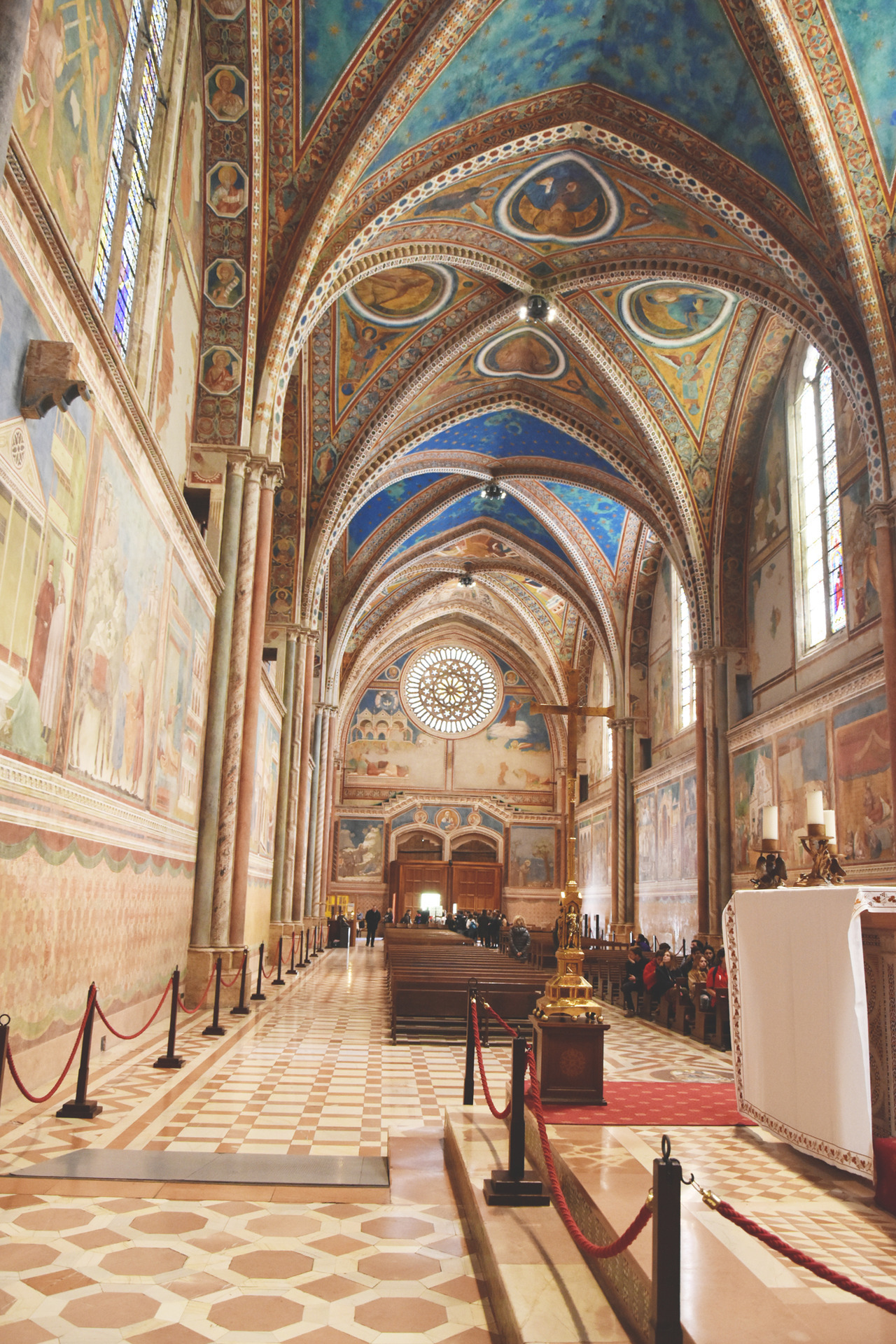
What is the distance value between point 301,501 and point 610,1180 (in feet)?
50.3

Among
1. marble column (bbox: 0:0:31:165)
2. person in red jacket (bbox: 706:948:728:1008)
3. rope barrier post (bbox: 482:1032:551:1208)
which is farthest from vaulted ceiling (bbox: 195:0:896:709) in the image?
rope barrier post (bbox: 482:1032:551:1208)

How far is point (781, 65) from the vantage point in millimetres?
10664

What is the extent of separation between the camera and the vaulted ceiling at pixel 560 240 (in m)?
11.0

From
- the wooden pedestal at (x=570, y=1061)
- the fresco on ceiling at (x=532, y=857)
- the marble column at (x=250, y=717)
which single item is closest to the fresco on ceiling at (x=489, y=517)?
the fresco on ceiling at (x=532, y=857)

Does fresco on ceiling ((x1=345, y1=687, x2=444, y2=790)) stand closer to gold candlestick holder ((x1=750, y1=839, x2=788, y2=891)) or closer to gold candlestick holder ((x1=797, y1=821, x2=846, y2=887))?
gold candlestick holder ((x1=750, y1=839, x2=788, y2=891))

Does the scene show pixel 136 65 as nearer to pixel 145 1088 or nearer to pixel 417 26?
pixel 417 26

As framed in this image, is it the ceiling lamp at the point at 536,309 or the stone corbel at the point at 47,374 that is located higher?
the ceiling lamp at the point at 536,309

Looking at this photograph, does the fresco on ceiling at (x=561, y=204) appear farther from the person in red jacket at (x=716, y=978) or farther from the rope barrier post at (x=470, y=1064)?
the rope barrier post at (x=470, y=1064)

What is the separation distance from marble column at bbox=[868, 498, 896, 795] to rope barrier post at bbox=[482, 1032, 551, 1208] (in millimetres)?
8525

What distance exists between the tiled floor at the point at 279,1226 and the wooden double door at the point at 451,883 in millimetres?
27507

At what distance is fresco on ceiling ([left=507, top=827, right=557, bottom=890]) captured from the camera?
115 feet

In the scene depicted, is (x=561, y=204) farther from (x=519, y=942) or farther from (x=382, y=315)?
(x=519, y=942)

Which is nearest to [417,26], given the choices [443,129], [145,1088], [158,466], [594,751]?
[443,129]

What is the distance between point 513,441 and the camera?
22.3 metres
